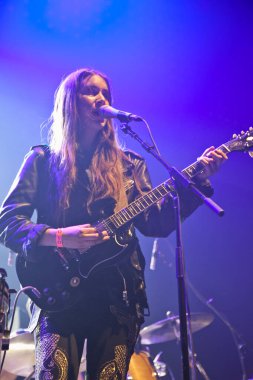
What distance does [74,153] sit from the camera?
107 inches

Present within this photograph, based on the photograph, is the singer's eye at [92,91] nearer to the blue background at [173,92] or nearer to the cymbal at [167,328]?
the blue background at [173,92]

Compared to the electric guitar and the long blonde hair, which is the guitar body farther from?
the long blonde hair

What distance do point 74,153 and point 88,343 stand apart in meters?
1.18

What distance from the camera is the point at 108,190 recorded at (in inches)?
101

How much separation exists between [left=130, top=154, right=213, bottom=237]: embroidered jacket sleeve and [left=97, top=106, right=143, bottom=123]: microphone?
43cm

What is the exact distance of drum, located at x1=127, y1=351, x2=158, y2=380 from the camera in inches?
158

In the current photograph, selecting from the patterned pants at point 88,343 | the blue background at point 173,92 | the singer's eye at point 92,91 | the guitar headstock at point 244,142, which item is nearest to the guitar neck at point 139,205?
the guitar headstock at point 244,142

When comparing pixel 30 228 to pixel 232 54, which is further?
pixel 232 54

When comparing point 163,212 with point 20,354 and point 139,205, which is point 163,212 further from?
point 20,354

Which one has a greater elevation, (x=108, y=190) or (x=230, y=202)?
(x=230, y=202)

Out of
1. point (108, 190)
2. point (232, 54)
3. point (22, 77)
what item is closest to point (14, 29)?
point (22, 77)

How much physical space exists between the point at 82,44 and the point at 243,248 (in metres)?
3.57

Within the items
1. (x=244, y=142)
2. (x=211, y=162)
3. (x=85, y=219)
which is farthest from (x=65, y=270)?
(x=244, y=142)

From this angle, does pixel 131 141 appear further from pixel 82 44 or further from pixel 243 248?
pixel 243 248
